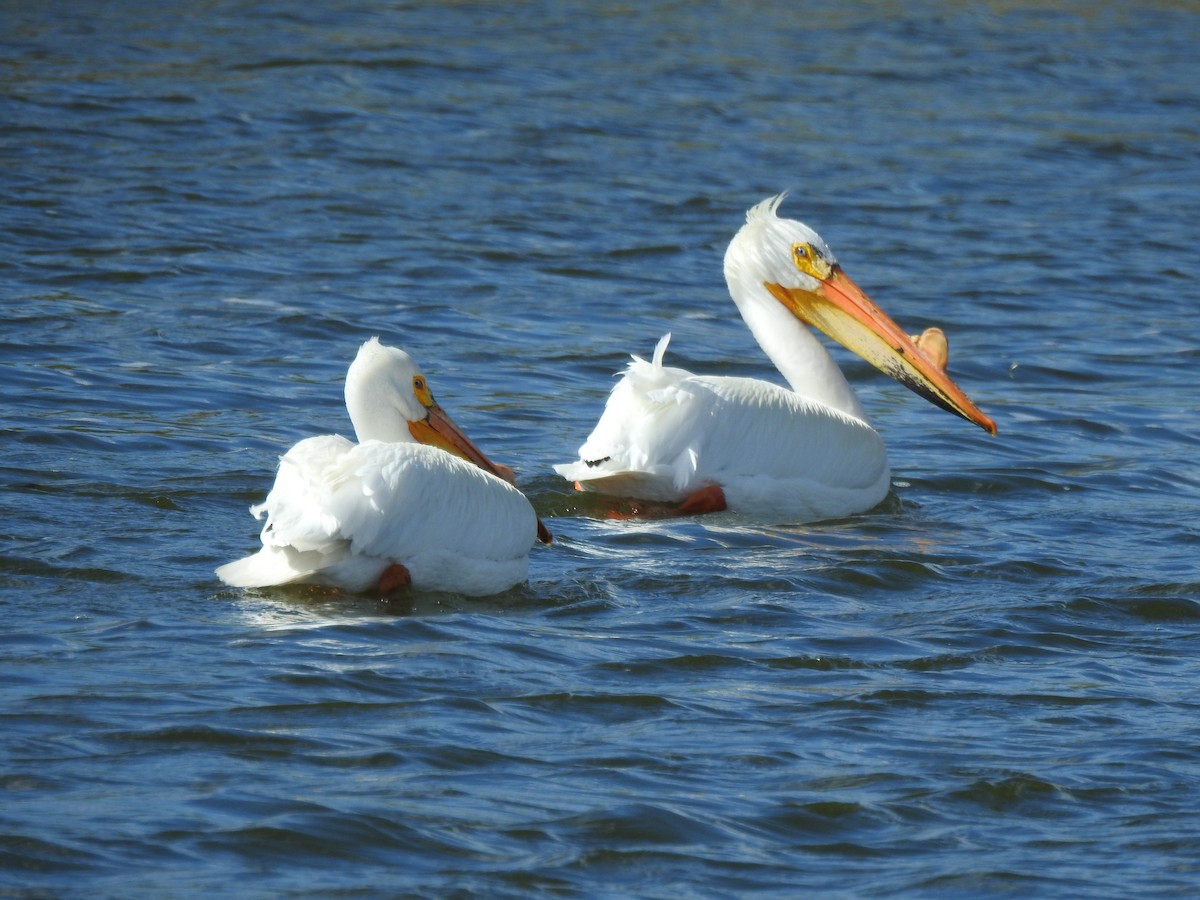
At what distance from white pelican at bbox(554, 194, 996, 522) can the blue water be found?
5.6 inches

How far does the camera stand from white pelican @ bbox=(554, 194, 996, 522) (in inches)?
239

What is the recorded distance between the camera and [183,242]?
31.9 ft

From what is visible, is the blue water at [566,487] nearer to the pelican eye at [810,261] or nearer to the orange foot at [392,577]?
the orange foot at [392,577]

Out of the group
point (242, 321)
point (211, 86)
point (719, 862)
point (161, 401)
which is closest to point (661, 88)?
point (211, 86)

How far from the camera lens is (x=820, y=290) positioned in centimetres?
705

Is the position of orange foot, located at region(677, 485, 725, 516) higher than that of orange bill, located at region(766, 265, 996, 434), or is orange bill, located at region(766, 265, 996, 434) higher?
orange bill, located at region(766, 265, 996, 434)

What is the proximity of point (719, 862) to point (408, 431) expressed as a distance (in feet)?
7.62

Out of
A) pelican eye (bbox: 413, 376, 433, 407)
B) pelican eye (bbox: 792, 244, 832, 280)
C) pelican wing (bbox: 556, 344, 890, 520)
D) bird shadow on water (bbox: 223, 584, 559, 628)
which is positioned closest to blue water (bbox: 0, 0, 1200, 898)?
bird shadow on water (bbox: 223, 584, 559, 628)

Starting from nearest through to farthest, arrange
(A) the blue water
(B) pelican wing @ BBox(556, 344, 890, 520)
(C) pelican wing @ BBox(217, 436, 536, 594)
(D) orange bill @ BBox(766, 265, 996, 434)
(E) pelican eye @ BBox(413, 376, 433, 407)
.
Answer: (A) the blue water, (C) pelican wing @ BBox(217, 436, 536, 594), (E) pelican eye @ BBox(413, 376, 433, 407), (B) pelican wing @ BBox(556, 344, 890, 520), (D) orange bill @ BBox(766, 265, 996, 434)

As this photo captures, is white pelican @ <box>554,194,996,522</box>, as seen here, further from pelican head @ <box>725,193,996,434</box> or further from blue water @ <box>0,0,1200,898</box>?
blue water @ <box>0,0,1200,898</box>

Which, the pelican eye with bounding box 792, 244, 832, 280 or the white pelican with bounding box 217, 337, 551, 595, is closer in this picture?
the white pelican with bounding box 217, 337, 551, 595

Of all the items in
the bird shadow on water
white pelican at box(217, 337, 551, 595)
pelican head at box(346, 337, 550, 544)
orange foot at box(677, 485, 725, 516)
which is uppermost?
pelican head at box(346, 337, 550, 544)

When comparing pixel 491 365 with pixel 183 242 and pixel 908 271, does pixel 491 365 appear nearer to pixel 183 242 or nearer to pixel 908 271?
pixel 183 242

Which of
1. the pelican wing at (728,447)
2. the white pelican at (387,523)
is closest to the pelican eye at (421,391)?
the white pelican at (387,523)
